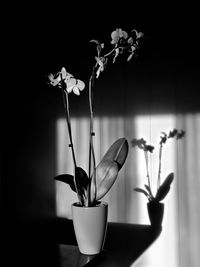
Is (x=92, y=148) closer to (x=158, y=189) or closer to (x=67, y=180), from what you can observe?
(x=67, y=180)

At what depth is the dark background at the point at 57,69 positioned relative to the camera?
5.62ft

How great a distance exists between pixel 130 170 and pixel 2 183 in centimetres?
76

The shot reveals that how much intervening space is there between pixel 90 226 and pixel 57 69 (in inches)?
56.6

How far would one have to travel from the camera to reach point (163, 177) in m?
1.80

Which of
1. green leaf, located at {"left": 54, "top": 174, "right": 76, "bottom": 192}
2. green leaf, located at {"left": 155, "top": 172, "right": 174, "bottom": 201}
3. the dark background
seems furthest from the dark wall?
green leaf, located at {"left": 54, "top": 174, "right": 76, "bottom": 192}

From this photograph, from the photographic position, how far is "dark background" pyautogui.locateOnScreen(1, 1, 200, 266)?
5.62 feet

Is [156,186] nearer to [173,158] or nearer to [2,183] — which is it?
[173,158]

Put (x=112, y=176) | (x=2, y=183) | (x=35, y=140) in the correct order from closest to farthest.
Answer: (x=112, y=176) → (x=2, y=183) → (x=35, y=140)

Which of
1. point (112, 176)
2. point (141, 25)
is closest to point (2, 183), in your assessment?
point (112, 176)

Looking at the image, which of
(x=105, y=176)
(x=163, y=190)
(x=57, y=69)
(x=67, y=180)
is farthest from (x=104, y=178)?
(x=57, y=69)

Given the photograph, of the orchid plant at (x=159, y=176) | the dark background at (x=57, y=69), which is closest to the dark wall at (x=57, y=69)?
the dark background at (x=57, y=69)

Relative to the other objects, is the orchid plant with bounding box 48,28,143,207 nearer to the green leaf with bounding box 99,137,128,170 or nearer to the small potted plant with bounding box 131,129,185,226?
the green leaf with bounding box 99,137,128,170

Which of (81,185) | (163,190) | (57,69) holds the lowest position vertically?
(163,190)

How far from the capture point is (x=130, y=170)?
6.14 ft
